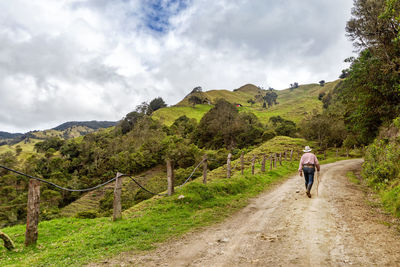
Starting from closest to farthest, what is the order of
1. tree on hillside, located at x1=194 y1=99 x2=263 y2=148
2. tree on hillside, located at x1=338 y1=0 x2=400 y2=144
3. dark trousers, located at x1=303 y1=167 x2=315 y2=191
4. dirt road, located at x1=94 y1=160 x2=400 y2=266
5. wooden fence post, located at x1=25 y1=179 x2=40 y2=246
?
dirt road, located at x1=94 y1=160 x2=400 y2=266, wooden fence post, located at x1=25 y1=179 x2=40 y2=246, dark trousers, located at x1=303 y1=167 x2=315 y2=191, tree on hillside, located at x1=338 y1=0 x2=400 y2=144, tree on hillside, located at x1=194 y1=99 x2=263 y2=148

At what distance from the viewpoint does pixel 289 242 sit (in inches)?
190

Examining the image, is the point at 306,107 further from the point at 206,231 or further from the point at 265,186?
the point at 206,231

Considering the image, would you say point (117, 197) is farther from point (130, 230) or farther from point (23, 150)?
point (23, 150)

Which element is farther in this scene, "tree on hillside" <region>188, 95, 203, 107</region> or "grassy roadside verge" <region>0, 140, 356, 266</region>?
"tree on hillside" <region>188, 95, 203, 107</region>

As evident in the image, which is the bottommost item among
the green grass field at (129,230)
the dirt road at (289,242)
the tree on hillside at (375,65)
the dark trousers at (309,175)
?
the dirt road at (289,242)

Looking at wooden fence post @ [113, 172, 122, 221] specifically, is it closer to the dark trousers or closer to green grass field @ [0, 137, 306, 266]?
green grass field @ [0, 137, 306, 266]

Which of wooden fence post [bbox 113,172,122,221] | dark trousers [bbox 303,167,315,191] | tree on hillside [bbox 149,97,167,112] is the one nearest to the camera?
wooden fence post [bbox 113,172,122,221]

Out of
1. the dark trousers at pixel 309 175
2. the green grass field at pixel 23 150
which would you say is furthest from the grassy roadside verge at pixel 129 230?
the green grass field at pixel 23 150

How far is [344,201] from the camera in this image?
8.87 metres

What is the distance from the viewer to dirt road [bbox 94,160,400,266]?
4055mm

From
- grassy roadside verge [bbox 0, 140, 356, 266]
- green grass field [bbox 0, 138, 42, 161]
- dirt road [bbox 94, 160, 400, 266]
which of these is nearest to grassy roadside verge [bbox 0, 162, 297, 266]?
grassy roadside verge [bbox 0, 140, 356, 266]

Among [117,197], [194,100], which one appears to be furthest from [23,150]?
[117,197]

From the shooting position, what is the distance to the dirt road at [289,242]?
4055 millimetres

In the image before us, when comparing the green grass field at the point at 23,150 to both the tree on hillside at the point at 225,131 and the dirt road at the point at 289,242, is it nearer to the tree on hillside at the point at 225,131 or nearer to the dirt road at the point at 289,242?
the tree on hillside at the point at 225,131
